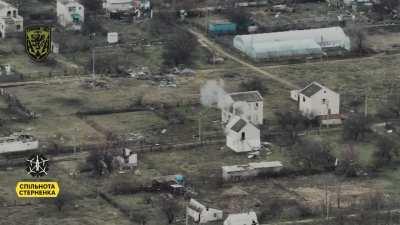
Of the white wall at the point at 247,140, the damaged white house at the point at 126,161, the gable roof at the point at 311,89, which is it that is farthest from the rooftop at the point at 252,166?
the gable roof at the point at 311,89

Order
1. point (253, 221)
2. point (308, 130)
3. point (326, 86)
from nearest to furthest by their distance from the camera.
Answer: point (253, 221)
point (308, 130)
point (326, 86)

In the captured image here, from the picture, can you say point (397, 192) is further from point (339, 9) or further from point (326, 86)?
point (339, 9)

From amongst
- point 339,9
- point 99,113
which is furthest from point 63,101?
point 339,9

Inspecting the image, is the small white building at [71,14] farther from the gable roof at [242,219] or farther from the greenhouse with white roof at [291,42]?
the gable roof at [242,219]

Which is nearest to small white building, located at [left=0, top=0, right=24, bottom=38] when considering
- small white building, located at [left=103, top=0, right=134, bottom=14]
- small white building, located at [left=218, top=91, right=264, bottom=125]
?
small white building, located at [left=103, top=0, right=134, bottom=14]

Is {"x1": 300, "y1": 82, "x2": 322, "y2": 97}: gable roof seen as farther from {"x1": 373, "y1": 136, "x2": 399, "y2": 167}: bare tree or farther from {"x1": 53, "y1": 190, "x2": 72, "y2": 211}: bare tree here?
{"x1": 53, "y1": 190, "x2": 72, "y2": 211}: bare tree

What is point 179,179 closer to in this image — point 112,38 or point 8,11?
point 112,38
